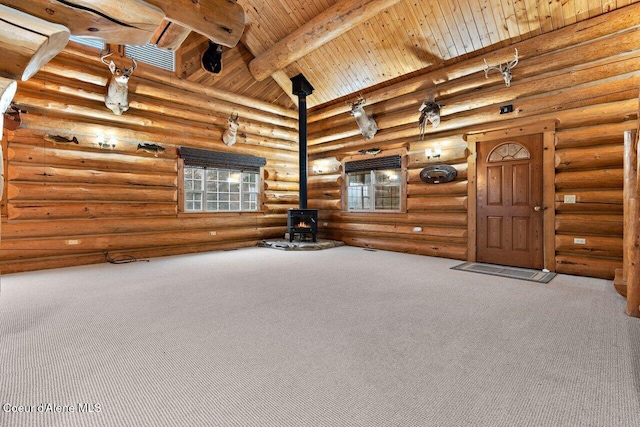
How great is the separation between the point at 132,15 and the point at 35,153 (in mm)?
5026

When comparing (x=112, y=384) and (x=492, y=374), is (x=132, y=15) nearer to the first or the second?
(x=112, y=384)

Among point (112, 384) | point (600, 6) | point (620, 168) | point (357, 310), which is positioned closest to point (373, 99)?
point (600, 6)

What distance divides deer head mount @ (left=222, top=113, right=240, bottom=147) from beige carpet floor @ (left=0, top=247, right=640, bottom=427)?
13.8ft

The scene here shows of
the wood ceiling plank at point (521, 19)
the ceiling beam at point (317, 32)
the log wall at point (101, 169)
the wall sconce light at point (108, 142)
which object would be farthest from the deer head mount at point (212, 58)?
the wood ceiling plank at point (521, 19)

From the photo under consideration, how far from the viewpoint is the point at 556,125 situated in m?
4.95

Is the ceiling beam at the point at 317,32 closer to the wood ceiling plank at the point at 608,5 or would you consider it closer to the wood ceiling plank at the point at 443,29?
the wood ceiling plank at the point at 443,29

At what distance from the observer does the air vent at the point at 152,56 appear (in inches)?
245

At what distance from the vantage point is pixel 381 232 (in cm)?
733

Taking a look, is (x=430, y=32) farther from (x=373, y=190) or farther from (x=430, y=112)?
(x=373, y=190)

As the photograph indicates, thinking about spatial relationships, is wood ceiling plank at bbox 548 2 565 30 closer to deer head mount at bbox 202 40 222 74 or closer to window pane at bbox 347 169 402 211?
window pane at bbox 347 169 402 211

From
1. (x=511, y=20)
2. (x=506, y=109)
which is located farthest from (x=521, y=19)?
(x=506, y=109)

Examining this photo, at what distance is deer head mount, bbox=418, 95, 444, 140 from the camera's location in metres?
6.14

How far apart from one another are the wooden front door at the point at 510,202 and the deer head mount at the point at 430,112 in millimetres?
970

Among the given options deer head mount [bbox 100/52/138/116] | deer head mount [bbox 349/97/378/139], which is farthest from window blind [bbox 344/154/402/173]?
deer head mount [bbox 100/52/138/116]
